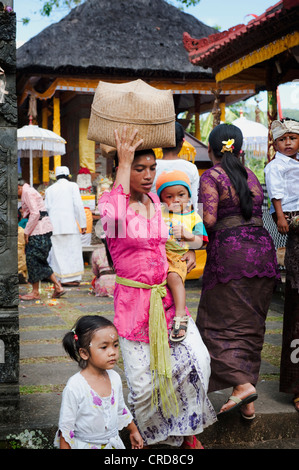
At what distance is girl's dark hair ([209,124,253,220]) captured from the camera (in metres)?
3.68

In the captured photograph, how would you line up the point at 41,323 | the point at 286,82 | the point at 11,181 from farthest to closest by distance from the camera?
the point at 286,82 → the point at 41,323 → the point at 11,181

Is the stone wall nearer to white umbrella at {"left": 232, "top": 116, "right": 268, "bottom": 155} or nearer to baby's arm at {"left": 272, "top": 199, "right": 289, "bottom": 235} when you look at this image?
baby's arm at {"left": 272, "top": 199, "right": 289, "bottom": 235}

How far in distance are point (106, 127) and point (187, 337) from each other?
1.14m

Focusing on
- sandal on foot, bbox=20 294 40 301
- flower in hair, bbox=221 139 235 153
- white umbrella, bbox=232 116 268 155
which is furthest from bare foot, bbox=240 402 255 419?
white umbrella, bbox=232 116 268 155

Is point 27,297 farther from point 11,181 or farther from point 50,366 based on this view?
point 11,181

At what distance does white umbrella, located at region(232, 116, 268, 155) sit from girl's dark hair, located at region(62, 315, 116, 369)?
15.7 meters

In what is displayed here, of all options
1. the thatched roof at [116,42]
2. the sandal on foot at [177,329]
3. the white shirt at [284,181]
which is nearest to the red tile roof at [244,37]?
the white shirt at [284,181]

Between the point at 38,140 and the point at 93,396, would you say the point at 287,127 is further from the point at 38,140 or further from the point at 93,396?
the point at 38,140

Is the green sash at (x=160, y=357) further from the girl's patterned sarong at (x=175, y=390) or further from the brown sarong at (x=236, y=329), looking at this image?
the brown sarong at (x=236, y=329)

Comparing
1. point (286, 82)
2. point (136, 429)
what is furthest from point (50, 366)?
point (286, 82)

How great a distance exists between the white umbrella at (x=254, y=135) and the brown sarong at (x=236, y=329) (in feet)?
48.4

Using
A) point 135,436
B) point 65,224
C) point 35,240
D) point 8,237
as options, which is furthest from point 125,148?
point 65,224

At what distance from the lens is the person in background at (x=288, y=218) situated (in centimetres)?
396

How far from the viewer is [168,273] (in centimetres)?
323
